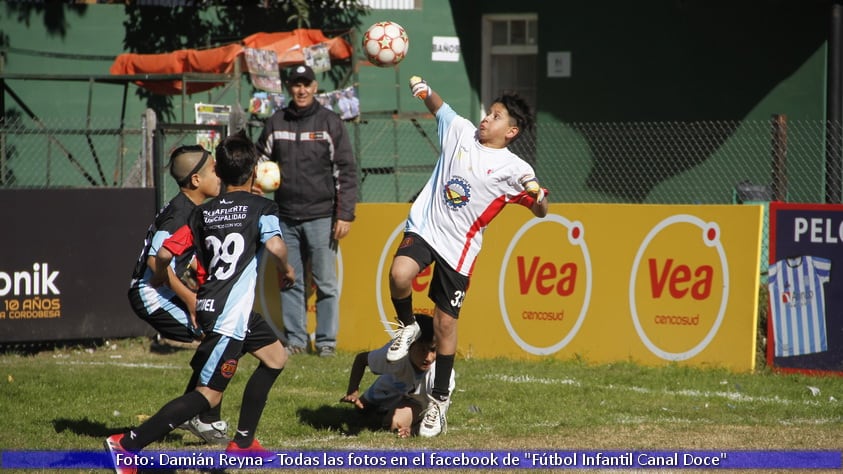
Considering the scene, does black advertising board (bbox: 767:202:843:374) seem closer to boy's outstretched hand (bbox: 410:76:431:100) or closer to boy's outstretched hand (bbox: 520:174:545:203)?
boy's outstretched hand (bbox: 520:174:545:203)

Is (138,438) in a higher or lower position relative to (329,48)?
lower

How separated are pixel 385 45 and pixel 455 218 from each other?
7.11 ft

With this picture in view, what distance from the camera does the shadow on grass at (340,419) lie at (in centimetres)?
702

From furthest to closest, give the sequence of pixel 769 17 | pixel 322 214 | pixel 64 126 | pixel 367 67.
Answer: pixel 367 67 < pixel 64 126 < pixel 769 17 < pixel 322 214

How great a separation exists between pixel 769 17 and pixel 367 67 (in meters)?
6.27

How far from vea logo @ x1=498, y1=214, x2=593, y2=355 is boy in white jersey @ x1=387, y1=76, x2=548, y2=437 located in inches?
117

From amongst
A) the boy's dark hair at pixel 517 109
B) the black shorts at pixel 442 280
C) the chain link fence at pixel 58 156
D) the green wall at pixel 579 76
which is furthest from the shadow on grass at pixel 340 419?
the chain link fence at pixel 58 156

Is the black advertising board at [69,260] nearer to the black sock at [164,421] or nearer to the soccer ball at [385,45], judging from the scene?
the soccer ball at [385,45]

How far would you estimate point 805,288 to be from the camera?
30.3ft

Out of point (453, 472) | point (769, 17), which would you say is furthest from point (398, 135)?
point (453, 472)

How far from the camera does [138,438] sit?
217 inches

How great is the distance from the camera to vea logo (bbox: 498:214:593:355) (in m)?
9.91

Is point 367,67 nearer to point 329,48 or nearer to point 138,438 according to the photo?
point 329,48

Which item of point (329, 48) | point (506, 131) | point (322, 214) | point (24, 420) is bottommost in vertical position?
point (24, 420)
